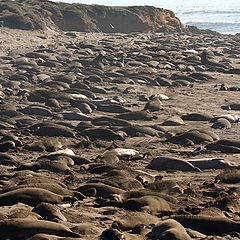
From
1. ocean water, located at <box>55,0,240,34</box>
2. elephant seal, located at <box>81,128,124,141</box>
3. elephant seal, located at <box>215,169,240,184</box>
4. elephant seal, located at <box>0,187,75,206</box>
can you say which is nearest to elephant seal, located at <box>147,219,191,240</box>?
elephant seal, located at <box>0,187,75,206</box>

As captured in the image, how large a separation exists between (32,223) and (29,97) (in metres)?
9.68

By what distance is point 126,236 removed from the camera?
482 cm

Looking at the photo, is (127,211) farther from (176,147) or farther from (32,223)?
(176,147)

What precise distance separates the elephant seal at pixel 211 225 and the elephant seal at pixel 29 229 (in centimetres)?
121

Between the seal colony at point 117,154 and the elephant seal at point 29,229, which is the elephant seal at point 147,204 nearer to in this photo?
the seal colony at point 117,154

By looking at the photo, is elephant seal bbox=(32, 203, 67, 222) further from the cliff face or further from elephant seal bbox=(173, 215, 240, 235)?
the cliff face

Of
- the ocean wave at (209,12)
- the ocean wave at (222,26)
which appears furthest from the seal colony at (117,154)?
the ocean wave at (209,12)

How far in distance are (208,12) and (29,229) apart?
270ft

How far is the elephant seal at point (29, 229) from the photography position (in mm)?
4465

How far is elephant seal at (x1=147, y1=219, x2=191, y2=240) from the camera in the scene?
4.49 meters

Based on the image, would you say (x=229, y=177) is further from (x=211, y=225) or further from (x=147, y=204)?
(x=211, y=225)

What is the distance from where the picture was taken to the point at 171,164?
25.8 feet

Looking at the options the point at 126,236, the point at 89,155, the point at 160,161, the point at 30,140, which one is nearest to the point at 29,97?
the point at 30,140

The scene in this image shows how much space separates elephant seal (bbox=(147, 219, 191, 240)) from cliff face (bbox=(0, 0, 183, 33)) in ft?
98.0
